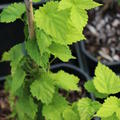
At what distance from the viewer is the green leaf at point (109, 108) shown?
1309 mm

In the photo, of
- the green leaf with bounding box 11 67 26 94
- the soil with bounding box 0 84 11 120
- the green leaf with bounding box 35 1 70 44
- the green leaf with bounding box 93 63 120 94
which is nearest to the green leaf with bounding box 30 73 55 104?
the green leaf with bounding box 11 67 26 94

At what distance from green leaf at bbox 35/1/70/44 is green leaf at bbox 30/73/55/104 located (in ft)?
0.96

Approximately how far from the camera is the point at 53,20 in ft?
3.95

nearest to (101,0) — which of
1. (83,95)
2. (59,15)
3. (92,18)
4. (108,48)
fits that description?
(92,18)

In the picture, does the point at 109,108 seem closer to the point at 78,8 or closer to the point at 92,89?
the point at 92,89

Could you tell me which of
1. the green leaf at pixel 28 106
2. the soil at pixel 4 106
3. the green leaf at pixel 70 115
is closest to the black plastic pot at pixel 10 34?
the soil at pixel 4 106

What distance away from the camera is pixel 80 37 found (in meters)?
1.36

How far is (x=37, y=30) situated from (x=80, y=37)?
6.0 inches

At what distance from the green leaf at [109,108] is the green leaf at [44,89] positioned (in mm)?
234

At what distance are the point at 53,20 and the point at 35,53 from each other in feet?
0.65

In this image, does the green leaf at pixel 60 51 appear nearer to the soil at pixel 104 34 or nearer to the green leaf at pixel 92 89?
the green leaf at pixel 92 89

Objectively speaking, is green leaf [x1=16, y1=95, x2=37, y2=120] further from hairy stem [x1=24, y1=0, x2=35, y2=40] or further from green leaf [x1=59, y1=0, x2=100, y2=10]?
green leaf [x1=59, y1=0, x2=100, y2=10]

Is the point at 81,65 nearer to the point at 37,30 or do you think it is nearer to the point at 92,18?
the point at 92,18

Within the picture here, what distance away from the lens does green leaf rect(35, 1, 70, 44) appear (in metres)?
1.18
